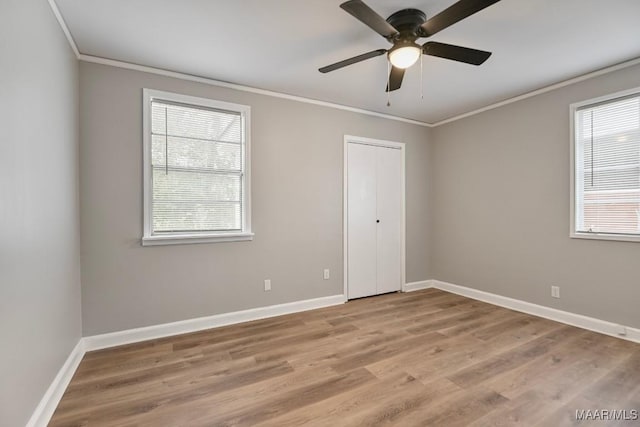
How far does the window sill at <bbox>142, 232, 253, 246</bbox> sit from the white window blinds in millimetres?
3598

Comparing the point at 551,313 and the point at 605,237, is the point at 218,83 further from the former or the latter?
the point at 551,313

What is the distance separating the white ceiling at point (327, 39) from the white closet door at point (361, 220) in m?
1.00

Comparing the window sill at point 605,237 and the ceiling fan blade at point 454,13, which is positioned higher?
the ceiling fan blade at point 454,13

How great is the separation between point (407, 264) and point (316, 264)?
158 cm

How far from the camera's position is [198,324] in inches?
115

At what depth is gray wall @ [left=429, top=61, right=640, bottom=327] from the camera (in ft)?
9.12

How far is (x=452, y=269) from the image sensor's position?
4.30m

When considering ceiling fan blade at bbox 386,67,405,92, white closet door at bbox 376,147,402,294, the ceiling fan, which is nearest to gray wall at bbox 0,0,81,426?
the ceiling fan

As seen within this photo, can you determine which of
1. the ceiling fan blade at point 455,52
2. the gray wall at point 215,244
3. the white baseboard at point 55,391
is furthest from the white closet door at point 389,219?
the white baseboard at point 55,391

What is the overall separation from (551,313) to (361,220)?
94.0 inches

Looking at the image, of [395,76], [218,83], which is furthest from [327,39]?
→ [218,83]

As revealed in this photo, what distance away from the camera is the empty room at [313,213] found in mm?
1720

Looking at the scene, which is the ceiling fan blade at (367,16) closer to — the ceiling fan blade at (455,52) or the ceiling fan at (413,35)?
the ceiling fan at (413,35)

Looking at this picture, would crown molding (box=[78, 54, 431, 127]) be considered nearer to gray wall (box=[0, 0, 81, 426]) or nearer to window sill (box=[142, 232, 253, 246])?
gray wall (box=[0, 0, 81, 426])
